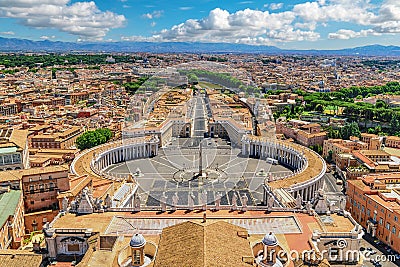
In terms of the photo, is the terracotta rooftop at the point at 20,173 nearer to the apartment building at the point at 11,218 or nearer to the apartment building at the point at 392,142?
the apartment building at the point at 11,218

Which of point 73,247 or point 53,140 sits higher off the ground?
point 53,140

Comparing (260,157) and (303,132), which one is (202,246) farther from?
(303,132)

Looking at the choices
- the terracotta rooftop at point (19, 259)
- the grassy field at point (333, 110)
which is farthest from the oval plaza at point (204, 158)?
the grassy field at point (333, 110)

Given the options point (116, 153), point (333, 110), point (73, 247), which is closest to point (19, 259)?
point (73, 247)

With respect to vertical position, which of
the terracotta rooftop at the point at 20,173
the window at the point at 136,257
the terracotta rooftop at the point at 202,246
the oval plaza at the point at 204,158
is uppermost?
the terracotta rooftop at the point at 202,246

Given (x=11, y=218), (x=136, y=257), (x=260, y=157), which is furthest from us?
(x=260, y=157)

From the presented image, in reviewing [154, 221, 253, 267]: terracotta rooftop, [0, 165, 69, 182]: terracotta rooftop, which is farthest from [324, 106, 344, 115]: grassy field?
[154, 221, 253, 267]: terracotta rooftop

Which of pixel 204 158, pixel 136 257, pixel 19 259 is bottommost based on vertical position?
pixel 204 158

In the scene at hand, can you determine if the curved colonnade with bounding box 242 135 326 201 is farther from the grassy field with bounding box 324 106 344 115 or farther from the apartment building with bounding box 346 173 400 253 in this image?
the grassy field with bounding box 324 106 344 115
